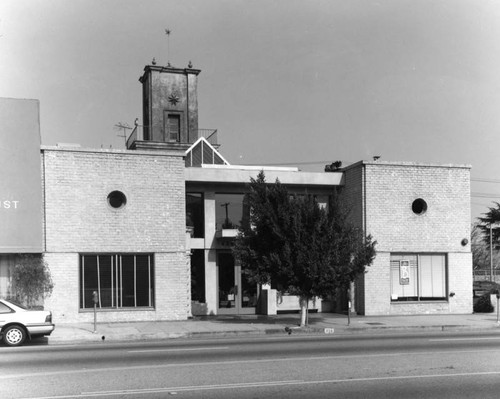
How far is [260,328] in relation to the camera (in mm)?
19047

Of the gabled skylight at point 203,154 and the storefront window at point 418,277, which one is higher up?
the gabled skylight at point 203,154

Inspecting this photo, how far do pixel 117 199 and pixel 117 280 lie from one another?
2876 millimetres

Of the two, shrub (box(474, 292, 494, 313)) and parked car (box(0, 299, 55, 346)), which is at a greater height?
parked car (box(0, 299, 55, 346))

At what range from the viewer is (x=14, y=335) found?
620 inches

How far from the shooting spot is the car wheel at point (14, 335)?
1565cm

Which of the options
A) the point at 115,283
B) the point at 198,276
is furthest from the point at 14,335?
the point at 198,276

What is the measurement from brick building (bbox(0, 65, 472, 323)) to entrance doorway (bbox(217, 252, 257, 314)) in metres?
0.04

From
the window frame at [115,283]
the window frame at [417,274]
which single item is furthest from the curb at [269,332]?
the window frame at [417,274]

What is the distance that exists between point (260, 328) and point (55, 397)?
11149 mm

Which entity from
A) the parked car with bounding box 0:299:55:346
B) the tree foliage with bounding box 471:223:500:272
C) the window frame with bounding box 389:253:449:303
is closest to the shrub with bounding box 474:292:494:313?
the window frame with bounding box 389:253:449:303

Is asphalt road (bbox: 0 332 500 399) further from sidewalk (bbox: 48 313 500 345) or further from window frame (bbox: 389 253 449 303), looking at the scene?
window frame (bbox: 389 253 449 303)

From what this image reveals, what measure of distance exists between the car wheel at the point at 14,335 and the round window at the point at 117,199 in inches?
271

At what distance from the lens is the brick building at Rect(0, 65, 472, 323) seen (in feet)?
68.4

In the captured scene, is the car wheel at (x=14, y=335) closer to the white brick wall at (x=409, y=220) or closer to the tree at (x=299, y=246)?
the tree at (x=299, y=246)
